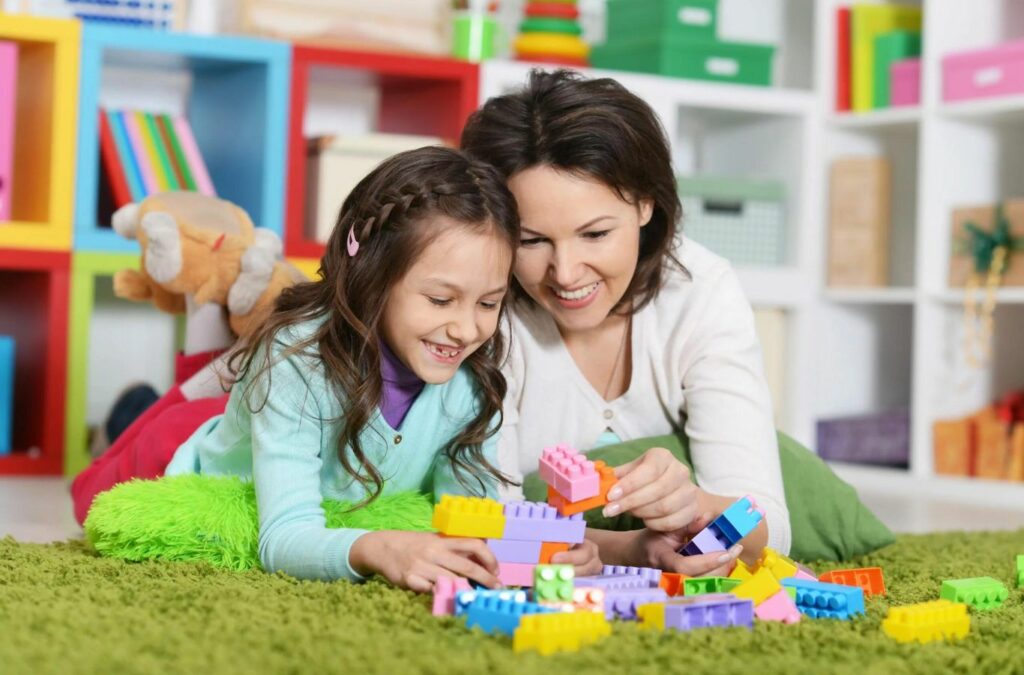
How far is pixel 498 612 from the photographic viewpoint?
41.2 inches

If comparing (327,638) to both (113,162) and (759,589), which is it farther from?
(113,162)

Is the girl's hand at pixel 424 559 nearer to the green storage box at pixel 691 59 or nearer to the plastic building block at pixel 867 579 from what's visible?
the plastic building block at pixel 867 579

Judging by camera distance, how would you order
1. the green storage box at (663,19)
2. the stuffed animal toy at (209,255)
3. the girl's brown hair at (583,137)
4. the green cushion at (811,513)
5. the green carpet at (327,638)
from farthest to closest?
the green storage box at (663,19) → the stuffed animal toy at (209,255) → the green cushion at (811,513) → the girl's brown hair at (583,137) → the green carpet at (327,638)

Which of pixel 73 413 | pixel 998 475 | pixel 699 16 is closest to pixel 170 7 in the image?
pixel 73 413

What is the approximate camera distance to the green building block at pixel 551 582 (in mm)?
1073

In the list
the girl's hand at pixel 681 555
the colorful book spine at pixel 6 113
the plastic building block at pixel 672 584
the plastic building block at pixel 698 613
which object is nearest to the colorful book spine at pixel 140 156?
the colorful book spine at pixel 6 113

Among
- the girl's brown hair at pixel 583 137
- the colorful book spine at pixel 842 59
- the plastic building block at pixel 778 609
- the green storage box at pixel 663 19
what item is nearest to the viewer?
the plastic building block at pixel 778 609

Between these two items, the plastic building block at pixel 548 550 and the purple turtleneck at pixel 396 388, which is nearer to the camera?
the plastic building block at pixel 548 550

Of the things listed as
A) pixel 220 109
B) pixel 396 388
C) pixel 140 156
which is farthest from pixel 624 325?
pixel 220 109

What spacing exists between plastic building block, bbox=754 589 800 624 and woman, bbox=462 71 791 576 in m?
0.14

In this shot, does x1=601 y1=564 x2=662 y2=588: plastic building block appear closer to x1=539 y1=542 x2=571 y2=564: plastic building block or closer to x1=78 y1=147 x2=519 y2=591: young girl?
x1=539 y1=542 x2=571 y2=564: plastic building block

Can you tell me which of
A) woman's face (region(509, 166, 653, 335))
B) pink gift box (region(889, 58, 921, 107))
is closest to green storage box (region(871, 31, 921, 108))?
pink gift box (region(889, 58, 921, 107))

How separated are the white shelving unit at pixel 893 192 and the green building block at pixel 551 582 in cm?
177

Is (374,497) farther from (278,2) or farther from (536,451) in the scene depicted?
(278,2)
